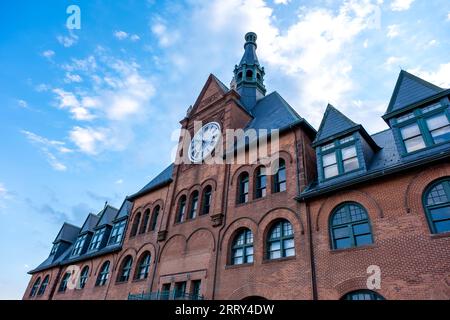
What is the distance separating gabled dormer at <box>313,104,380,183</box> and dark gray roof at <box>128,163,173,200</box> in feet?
41.2

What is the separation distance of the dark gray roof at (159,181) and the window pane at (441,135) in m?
17.4

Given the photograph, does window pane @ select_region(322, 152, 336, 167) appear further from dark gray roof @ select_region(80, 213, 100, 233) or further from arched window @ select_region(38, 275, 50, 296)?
arched window @ select_region(38, 275, 50, 296)

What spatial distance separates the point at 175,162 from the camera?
2473 cm

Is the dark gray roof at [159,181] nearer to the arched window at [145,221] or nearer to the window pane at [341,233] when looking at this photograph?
the arched window at [145,221]

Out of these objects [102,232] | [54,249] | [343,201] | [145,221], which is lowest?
[343,201]

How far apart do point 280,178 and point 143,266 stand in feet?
40.1

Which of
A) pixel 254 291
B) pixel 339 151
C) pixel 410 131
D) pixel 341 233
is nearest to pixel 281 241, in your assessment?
pixel 254 291

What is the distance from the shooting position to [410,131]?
1341 centimetres

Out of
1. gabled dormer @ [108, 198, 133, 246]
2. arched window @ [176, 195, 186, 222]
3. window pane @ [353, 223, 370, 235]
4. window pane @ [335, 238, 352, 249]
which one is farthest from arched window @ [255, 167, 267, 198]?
gabled dormer @ [108, 198, 133, 246]

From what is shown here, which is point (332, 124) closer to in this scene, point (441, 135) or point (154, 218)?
point (441, 135)

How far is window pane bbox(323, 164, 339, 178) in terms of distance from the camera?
1498cm
